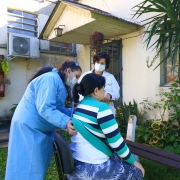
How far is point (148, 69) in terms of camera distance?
16.8ft

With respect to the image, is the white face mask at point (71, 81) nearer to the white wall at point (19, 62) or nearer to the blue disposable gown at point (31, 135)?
the blue disposable gown at point (31, 135)

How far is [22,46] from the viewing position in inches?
239

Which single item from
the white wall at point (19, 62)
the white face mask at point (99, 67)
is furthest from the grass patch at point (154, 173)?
the white wall at point (19, 62)

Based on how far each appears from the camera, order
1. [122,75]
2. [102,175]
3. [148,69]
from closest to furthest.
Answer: [102,175] → [148,69] → [122,75]

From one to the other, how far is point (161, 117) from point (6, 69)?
4.38m

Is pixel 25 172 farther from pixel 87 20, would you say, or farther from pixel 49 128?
pixel 87 20

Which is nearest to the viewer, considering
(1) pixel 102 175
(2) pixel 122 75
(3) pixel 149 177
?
(1) pixel 102 175

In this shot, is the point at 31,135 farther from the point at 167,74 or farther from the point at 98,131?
the point at 167,74

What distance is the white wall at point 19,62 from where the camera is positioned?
612 centimetres

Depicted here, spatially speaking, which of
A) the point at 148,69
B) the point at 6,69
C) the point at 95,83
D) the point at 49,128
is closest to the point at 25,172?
the point at 49,128

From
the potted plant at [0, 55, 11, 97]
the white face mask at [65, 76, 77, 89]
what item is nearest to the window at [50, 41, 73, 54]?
the potted plant at [0, 55, 11, 97]

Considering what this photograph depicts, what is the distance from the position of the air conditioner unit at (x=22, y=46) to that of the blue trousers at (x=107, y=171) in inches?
198

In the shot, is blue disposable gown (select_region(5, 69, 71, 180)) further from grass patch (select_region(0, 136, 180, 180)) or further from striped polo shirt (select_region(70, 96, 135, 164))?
grass patch (select_region(0, 136, 180, 180))

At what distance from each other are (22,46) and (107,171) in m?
5.34
